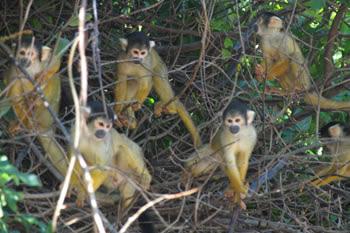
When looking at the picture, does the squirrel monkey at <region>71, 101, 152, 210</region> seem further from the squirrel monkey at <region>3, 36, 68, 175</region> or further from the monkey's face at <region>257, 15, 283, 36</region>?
the monkey's face at <region>257, 15, 283, 36</region>

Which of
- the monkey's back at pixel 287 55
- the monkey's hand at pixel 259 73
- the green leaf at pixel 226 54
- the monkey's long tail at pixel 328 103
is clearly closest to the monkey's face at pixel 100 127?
Result: the green leaf at pixel 226 54

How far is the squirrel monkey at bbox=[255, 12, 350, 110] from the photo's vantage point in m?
5.72

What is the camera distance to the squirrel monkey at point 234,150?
4.90 m

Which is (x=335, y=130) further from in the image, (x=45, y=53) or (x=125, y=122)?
(x=45, y=53)

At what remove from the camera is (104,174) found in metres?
4.66

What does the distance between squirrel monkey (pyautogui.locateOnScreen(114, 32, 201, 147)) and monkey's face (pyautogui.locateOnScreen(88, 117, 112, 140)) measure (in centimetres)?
57

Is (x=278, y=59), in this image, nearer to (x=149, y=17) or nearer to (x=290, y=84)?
(x=290, y=84)

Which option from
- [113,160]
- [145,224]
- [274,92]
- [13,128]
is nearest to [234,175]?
[145,224]

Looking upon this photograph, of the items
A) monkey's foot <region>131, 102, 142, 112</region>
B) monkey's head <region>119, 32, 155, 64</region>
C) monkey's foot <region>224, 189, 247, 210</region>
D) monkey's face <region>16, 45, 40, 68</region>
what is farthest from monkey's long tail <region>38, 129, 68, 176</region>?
monkey's foot <region>224, 189, 247, 210</region>

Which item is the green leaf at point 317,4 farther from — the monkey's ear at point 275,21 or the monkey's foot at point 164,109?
the monkey's foot at point 164,109

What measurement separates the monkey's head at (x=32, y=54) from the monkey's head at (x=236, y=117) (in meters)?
1.19

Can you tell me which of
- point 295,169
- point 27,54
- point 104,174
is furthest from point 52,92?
point 295,169

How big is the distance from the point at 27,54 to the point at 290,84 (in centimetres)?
216

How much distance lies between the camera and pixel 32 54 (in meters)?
4.93
